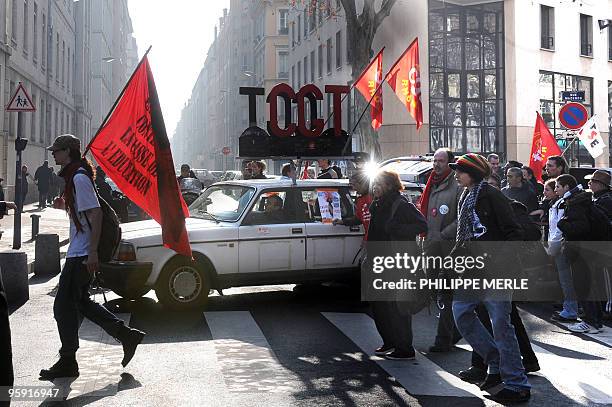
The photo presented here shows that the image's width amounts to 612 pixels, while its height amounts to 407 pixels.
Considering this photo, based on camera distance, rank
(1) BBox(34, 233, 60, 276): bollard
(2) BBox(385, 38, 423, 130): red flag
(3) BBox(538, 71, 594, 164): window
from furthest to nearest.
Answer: (3) BBox(538, 71, 594, 164): window < (2) BBox(385, 38, 423, 130): red flag < (1) BBox(34, 233, 60, 276): bollard

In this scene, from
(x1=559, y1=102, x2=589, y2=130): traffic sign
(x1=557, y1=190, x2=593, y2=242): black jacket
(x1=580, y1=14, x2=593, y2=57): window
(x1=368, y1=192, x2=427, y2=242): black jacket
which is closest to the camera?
(x1=368, y1=192, x2=427, y2=242): black jacket

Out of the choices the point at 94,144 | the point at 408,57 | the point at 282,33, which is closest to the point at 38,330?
the point at 94,144

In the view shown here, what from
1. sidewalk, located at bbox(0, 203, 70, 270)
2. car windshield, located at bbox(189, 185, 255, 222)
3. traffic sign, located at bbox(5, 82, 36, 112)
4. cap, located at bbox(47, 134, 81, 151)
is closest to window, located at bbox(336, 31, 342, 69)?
sidewalk, located at bbox(0, 203, 70, 270)

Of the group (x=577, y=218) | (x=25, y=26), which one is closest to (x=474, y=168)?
(x=577, y=218)

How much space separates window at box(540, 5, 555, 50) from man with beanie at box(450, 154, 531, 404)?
3342 centimetres

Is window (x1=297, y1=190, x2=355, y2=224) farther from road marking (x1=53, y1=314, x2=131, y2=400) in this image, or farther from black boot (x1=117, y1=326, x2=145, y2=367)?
black boot (x1=117, y1=326, x2=145, y2=367)

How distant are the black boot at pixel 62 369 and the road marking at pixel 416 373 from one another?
255cm

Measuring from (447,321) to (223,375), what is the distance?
222 centimetres

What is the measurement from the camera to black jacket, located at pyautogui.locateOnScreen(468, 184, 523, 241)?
18.2 ft

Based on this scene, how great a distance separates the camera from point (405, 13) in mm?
34312

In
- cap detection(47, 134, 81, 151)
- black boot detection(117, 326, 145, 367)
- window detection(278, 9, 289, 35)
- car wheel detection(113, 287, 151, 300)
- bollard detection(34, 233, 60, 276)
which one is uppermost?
window detection(278, 9, 289, 35)

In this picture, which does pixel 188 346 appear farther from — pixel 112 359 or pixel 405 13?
pixel 405 13

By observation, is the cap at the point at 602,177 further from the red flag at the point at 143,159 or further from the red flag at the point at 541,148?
the red flag at the point at 541,148

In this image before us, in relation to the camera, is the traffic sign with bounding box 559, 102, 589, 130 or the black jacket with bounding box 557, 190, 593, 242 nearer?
the black jacket with bounding box 557, 190, 593, 242
